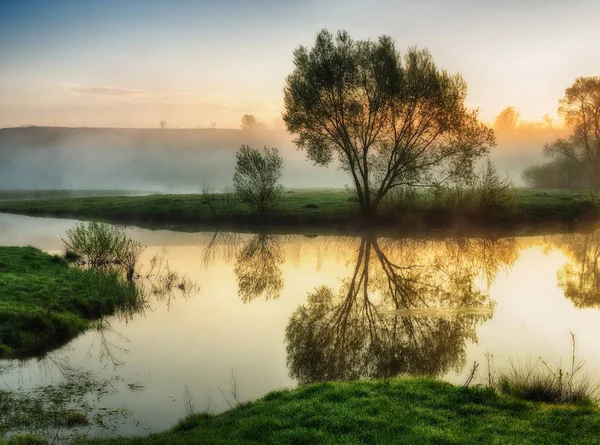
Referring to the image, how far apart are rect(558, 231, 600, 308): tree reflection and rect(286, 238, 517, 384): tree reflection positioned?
362cm

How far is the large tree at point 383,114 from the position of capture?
45.9 m

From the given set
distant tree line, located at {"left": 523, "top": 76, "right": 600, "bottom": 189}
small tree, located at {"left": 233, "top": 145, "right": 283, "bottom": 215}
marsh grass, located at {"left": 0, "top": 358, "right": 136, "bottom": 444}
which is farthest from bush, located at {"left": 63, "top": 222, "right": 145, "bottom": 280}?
distant tree line, located at {"left": 523, "top": 76, "right": 600, "bottom": 189}

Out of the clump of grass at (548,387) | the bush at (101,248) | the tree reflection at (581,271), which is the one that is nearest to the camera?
the clump of grass at (548,387)

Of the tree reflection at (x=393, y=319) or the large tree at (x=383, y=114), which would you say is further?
the large tree at (x=383, y=114)

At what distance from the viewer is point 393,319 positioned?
19.4 meters

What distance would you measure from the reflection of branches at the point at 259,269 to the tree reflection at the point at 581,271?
45.7 ft

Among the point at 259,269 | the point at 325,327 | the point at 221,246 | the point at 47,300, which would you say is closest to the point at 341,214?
the point at 221,246

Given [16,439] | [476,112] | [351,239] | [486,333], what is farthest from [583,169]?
[16,439]

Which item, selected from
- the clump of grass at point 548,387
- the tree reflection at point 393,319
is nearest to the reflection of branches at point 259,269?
the tree reflection at point 393,319

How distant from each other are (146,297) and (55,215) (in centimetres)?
5983

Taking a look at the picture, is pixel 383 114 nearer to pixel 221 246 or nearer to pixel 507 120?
pixel 221 246

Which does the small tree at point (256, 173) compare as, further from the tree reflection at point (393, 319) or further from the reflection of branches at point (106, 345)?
the reflection of branches at point (106, 345)

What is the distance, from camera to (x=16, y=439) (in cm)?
1029

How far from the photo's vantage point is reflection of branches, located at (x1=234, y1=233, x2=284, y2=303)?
2584 cm
